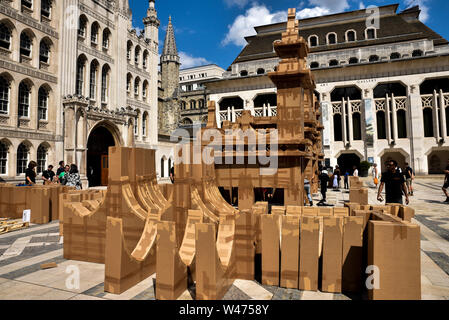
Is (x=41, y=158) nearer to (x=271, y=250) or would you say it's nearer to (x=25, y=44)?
(x=25, y=44)

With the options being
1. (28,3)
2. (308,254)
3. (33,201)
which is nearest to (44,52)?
(28,3)

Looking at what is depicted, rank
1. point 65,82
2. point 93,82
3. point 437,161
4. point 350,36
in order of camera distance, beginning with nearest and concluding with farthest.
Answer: point 65,82
point 93,82
point 437,161
point 350,36

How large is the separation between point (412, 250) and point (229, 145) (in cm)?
505

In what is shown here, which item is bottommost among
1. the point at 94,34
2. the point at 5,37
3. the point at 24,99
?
the point at 24,99

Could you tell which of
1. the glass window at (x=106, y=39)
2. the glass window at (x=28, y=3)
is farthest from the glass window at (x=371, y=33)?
the glass window at (x=28, y=3)

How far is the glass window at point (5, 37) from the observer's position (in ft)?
56.3

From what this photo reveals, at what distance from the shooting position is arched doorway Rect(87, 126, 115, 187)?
23053 millimetres

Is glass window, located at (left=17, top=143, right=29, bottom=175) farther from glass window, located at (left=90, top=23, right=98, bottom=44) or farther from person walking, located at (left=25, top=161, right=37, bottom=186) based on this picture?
glass window, located at (left=90, top=23, right=98, bottom=44)

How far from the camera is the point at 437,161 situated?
109 ft

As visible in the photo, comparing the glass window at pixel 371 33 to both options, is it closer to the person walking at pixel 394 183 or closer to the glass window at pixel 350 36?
the glass window at pixel 350 36

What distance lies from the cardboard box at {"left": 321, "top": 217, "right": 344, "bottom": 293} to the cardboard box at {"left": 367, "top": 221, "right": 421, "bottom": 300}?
1.60 feet

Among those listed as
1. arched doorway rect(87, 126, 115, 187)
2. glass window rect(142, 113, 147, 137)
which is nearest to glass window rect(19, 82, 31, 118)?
arched doorway rect(87, 126, 115, 187)

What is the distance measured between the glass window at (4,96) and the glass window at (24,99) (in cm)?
86

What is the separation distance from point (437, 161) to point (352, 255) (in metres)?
37.9
